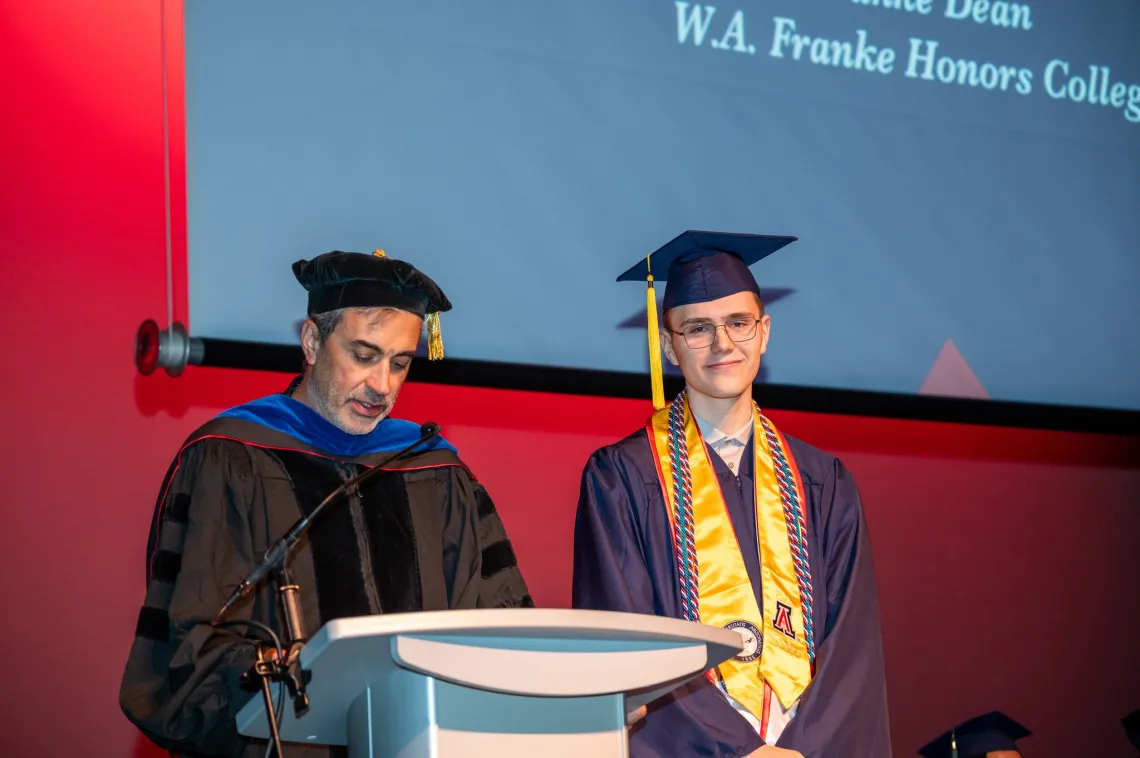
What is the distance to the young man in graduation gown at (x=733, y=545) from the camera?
2701 millimetres

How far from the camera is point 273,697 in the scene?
183 centimetres

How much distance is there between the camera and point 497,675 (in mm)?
1609

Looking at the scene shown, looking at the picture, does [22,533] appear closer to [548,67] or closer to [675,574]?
[675,574]

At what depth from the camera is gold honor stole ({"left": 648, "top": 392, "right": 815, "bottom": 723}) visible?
2783mm

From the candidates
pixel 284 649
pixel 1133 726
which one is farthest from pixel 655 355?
pixel 1133 726

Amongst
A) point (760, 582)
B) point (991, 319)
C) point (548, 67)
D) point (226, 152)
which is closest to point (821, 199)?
point (991, 319)

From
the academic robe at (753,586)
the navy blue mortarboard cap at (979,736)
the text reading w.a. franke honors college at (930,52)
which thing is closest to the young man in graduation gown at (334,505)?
the academic robe at (753,586)

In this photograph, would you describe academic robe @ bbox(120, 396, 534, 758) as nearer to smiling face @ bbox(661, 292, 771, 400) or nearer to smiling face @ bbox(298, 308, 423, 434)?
smiling face @ bbox(298, 308, 423, 434)

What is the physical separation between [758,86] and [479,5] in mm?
907

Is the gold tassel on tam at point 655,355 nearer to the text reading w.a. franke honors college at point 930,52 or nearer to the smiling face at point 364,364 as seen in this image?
the smiling face at point 364,364

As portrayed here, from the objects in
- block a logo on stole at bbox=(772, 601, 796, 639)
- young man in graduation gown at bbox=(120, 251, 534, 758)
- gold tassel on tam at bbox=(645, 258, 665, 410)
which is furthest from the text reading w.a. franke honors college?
block a logo on stole at bbox=(772, 601, 796, 639)

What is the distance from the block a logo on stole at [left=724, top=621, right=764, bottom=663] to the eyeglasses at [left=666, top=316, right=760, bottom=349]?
665 mm

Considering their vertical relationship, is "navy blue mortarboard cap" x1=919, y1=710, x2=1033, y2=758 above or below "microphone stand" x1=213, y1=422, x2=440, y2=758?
below

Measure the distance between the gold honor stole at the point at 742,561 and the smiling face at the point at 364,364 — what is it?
68 cm
